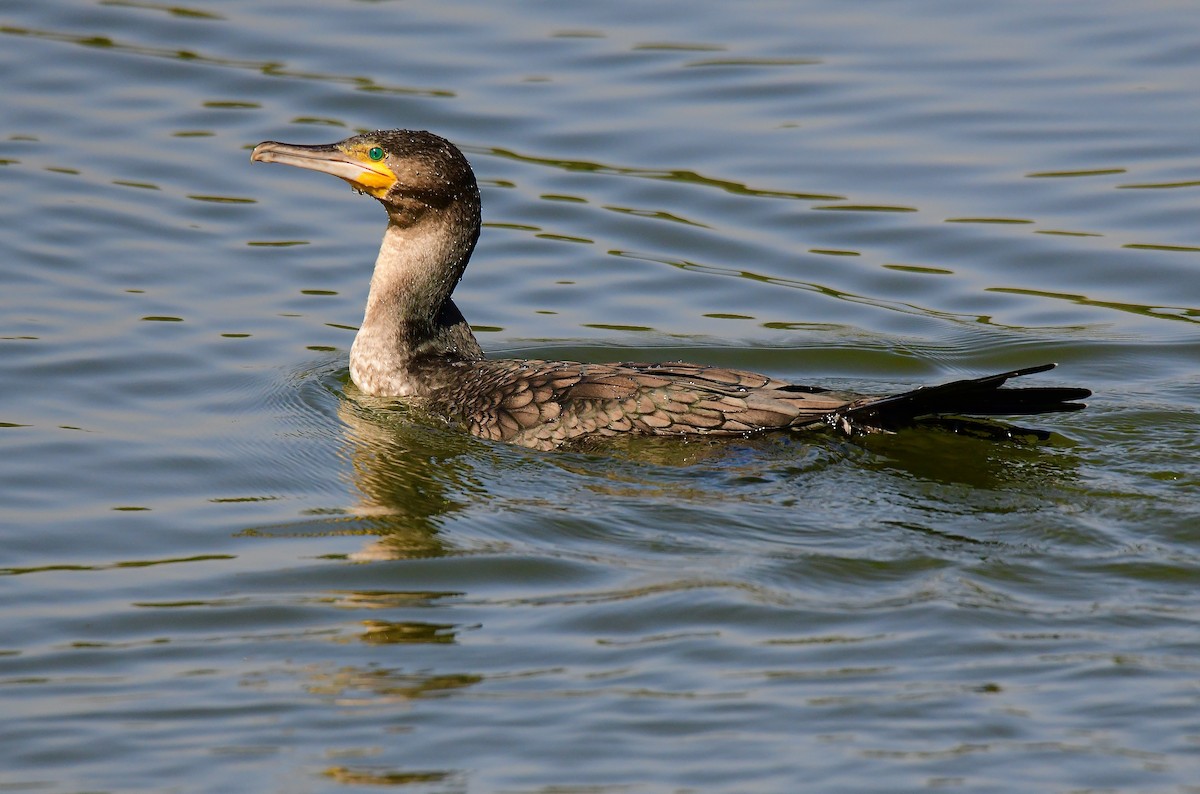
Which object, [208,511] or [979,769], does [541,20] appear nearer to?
[208,511]

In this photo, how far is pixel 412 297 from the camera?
9117 mm

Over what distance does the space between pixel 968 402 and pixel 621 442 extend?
1563mm

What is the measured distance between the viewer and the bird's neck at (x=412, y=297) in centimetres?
908

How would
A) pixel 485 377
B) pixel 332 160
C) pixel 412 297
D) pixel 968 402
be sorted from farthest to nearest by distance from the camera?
1. pixel 412 297
2. pixel 332 160
3. pixel 485 377
4. pixel 968 402

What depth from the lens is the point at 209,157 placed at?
1284 cm

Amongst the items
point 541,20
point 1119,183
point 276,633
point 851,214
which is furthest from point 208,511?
point 541,20

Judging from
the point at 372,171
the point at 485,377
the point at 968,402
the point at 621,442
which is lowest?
the point at 621,442

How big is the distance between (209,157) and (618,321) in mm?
4141

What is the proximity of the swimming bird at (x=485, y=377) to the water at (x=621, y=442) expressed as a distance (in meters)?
0.16

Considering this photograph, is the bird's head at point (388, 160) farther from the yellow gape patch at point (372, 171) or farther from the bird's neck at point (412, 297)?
the bird's neck at point (412, 297)

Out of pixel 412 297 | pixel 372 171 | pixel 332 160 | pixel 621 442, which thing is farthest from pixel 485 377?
pixel 332 160

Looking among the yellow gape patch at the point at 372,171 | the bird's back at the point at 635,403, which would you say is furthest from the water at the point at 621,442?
the yellow gape patch at the point at 372,171

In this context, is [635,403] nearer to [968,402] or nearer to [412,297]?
[968,402]

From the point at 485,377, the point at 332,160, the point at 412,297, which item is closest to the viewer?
the point at 485,377
